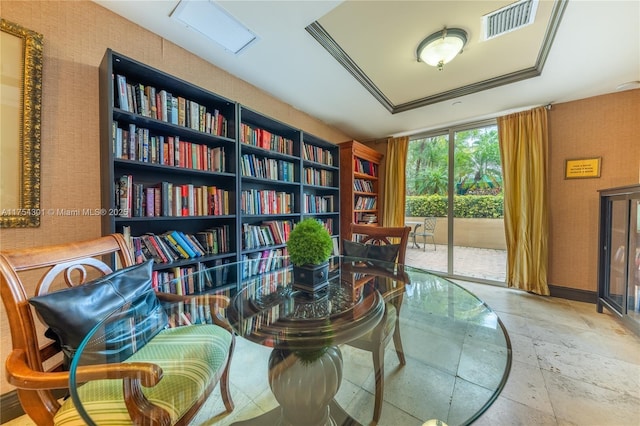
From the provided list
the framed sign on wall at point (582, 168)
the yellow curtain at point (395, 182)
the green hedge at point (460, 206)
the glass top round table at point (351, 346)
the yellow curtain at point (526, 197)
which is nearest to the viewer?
the glass top round table at point (351, 346)

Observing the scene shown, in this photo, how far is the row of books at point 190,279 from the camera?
5.07 ft

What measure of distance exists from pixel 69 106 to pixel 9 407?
65.6 inches

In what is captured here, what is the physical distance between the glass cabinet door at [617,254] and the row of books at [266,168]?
3170 millimetres

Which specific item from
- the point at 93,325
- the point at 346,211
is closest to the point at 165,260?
the point at 93,325

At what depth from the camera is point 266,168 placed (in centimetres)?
232

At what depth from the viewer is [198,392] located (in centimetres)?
84

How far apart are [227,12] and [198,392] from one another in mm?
2049

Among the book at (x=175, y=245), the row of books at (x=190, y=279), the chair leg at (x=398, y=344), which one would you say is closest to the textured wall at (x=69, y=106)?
the book at (x=175, y=245)

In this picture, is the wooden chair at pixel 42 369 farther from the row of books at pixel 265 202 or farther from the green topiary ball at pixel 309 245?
the row of books at pixel 265 202

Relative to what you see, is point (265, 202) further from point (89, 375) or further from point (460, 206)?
point (460, 206)

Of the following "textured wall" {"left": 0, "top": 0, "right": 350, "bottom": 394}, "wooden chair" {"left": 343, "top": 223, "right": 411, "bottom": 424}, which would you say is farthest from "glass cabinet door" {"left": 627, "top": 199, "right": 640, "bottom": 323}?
"textured wall" {"left": 0, "top": 0, "right": 350, "bottom": 394}

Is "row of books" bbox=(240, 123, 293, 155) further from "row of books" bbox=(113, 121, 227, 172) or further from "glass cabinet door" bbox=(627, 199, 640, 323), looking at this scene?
"glass cabinet door" bbox=(627, 199, 640, 323)

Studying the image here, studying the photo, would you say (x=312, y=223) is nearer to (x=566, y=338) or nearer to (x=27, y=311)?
(x=27, y=311)

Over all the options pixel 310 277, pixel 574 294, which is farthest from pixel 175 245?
pixel 574 294
